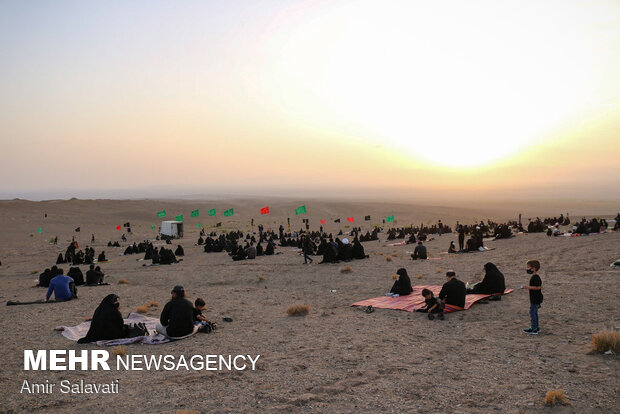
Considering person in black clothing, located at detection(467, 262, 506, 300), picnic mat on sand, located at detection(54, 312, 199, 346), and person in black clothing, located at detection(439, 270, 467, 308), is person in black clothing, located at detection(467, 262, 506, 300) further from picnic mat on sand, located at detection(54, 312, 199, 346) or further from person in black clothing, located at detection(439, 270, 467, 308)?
picnic mat on sand, located at detection(54, 312, 199, 346)

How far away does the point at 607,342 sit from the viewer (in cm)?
744

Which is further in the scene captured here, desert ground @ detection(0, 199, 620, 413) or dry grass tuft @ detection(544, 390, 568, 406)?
desert ground @ detection(0, 199, 620, 413)

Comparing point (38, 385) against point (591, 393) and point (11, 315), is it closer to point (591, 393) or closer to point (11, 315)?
point (11, 315)

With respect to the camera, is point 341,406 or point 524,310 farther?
point 524,310

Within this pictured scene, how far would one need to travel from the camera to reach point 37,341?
9.58 m

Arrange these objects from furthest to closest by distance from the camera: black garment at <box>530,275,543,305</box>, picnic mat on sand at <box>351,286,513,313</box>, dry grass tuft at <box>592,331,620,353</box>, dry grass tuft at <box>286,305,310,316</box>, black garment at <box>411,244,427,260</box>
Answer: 1. black garment at <box>411,244,427,260</box>
2. dry grass tuft at <box>286,305,310,316</box>
3. picnic mat on sand at <box>351,286,513,313</box>
4. black garment at <box>530,275,543,305</box>
5. dry grass tuft at <box>592,331,620,353</box>

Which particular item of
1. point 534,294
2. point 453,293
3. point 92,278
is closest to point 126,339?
point 453,293

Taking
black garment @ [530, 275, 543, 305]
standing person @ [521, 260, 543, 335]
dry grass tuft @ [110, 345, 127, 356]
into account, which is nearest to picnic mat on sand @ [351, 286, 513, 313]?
standing person @ [521, 260, 543, 335]

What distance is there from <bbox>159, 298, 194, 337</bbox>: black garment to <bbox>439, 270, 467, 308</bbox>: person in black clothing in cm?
640

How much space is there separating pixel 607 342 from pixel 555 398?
101 inches

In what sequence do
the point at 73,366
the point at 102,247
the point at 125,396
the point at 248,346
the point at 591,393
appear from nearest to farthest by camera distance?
the point at 591,393, the point at 125,396, the point at 73,366, the point at 248,346, the point at 102,247

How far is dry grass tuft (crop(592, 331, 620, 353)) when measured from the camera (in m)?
7.36

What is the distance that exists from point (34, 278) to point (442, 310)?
21240 millimetres

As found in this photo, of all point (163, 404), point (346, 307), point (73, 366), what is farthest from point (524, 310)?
point (73, 366)
